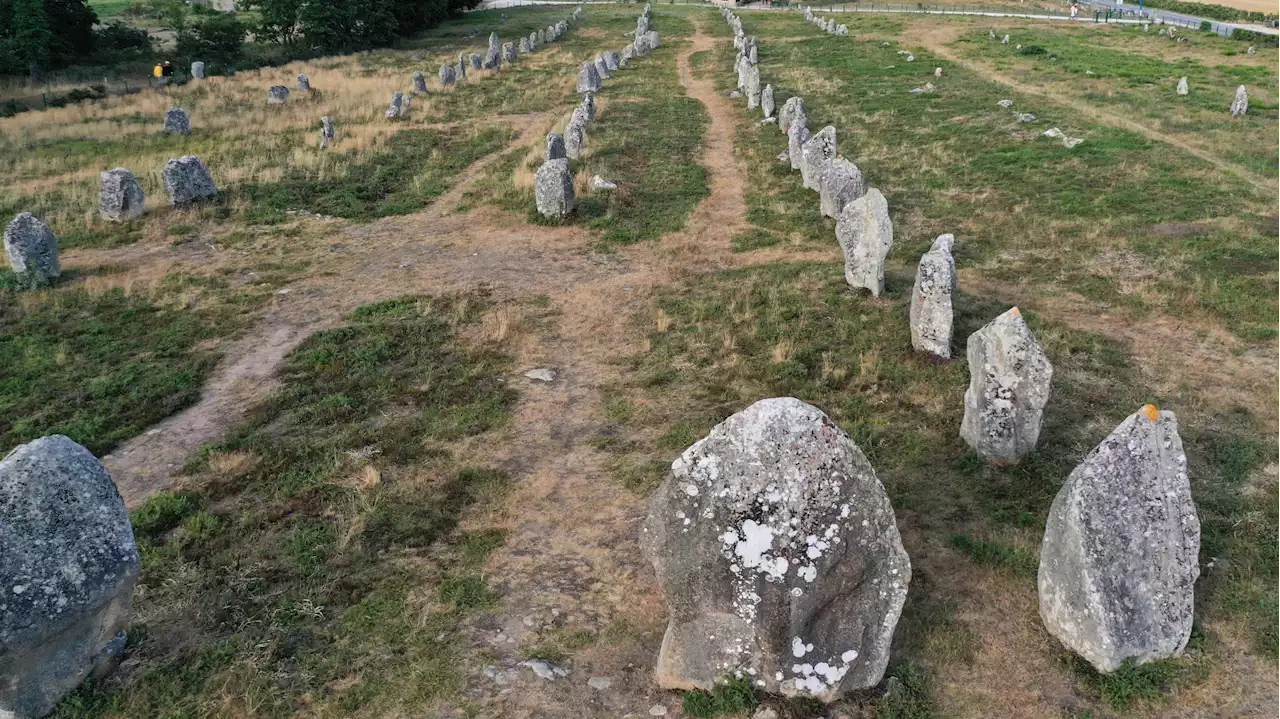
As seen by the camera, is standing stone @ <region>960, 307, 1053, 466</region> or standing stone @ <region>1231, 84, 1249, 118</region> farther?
standing stone @ <region>1231, 84, 1249, 118</region>

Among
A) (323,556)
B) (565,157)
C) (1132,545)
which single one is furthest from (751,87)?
(1132,545)

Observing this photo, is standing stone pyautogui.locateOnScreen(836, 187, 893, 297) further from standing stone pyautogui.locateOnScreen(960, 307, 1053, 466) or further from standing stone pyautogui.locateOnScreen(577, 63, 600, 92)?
standing stone pyautogui.locateOnScreen(577, 63, 600, 92)

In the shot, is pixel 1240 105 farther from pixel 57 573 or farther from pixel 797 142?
pixel 57 573

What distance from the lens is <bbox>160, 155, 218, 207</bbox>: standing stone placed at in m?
21.5

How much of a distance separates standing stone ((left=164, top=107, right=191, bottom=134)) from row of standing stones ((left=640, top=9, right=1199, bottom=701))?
29976 mm

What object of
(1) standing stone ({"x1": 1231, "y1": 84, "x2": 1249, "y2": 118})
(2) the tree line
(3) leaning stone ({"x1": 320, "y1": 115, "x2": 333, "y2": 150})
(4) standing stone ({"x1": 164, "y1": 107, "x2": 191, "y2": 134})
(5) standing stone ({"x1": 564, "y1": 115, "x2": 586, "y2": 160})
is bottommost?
(1) standing stone ({"x1": 1231, "y1": 84, "x2": 1249, "y2": 118})

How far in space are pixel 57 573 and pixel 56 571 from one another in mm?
18

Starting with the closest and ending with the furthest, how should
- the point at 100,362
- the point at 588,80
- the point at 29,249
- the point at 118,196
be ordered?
the point at 100,362
the point at 29,249
the point at 118,196
the point at 588,80

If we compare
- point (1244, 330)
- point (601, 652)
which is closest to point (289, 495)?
point (601, 652)

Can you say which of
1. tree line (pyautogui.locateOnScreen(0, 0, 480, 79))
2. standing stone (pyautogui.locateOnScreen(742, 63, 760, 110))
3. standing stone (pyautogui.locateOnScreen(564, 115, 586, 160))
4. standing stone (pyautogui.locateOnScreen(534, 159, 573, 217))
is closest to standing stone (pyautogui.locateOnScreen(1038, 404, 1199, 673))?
standing stone (pyautogui.locateOnScreen(534, 159, 573, 217))

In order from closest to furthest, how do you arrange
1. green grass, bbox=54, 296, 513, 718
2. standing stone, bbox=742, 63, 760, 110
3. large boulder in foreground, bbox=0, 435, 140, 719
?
large boulder in foreground, bbox=0, 435, 140, 719, green grass, bbox=54, 296, 513, 718, standing stone, bbox=742, 63, 760, 110

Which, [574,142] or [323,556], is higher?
[574,142]

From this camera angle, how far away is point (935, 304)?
12797 mm

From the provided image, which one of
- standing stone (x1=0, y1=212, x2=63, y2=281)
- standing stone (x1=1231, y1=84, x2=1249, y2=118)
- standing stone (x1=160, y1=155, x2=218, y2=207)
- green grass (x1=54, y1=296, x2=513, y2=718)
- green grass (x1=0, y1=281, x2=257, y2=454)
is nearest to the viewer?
green grass (x1=54, y1=296, x2=513, y2=718)
